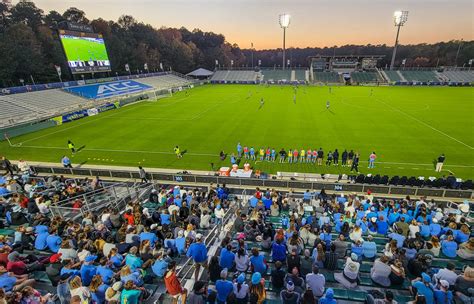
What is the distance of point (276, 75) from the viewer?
311 ft

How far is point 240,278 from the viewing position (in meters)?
5.88

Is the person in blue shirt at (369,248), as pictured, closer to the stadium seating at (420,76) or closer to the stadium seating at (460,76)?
the stadium seating at (420,76)

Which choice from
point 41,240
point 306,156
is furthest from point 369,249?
point 306,156

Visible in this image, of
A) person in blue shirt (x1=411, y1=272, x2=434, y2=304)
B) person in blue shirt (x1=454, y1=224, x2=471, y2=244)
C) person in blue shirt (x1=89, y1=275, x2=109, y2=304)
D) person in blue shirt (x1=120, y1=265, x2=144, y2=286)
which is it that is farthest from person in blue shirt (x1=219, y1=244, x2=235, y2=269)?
person in blue shirt (x1=454, y1=224, x2=471, y2=244)

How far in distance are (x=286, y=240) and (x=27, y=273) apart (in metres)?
7.73

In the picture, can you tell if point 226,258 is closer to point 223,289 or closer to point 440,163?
point 223,289

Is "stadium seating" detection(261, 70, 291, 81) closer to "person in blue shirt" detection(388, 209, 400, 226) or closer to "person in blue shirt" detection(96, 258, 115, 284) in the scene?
"person in blue shirt" detection(388, 209, 400, 226)

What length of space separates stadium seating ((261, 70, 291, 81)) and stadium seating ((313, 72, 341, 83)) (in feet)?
31.6

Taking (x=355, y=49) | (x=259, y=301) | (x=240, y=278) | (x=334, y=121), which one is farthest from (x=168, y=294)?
(x=355, y=49)

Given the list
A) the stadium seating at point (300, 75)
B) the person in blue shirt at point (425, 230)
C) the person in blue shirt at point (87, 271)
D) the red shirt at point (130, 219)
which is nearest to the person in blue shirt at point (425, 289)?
the person in blue shirt at point (425, 230)

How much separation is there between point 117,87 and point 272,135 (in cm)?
4490

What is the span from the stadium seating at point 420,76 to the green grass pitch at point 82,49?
8896cm

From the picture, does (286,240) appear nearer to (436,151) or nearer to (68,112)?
(436,151)

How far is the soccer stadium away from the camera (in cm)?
635
